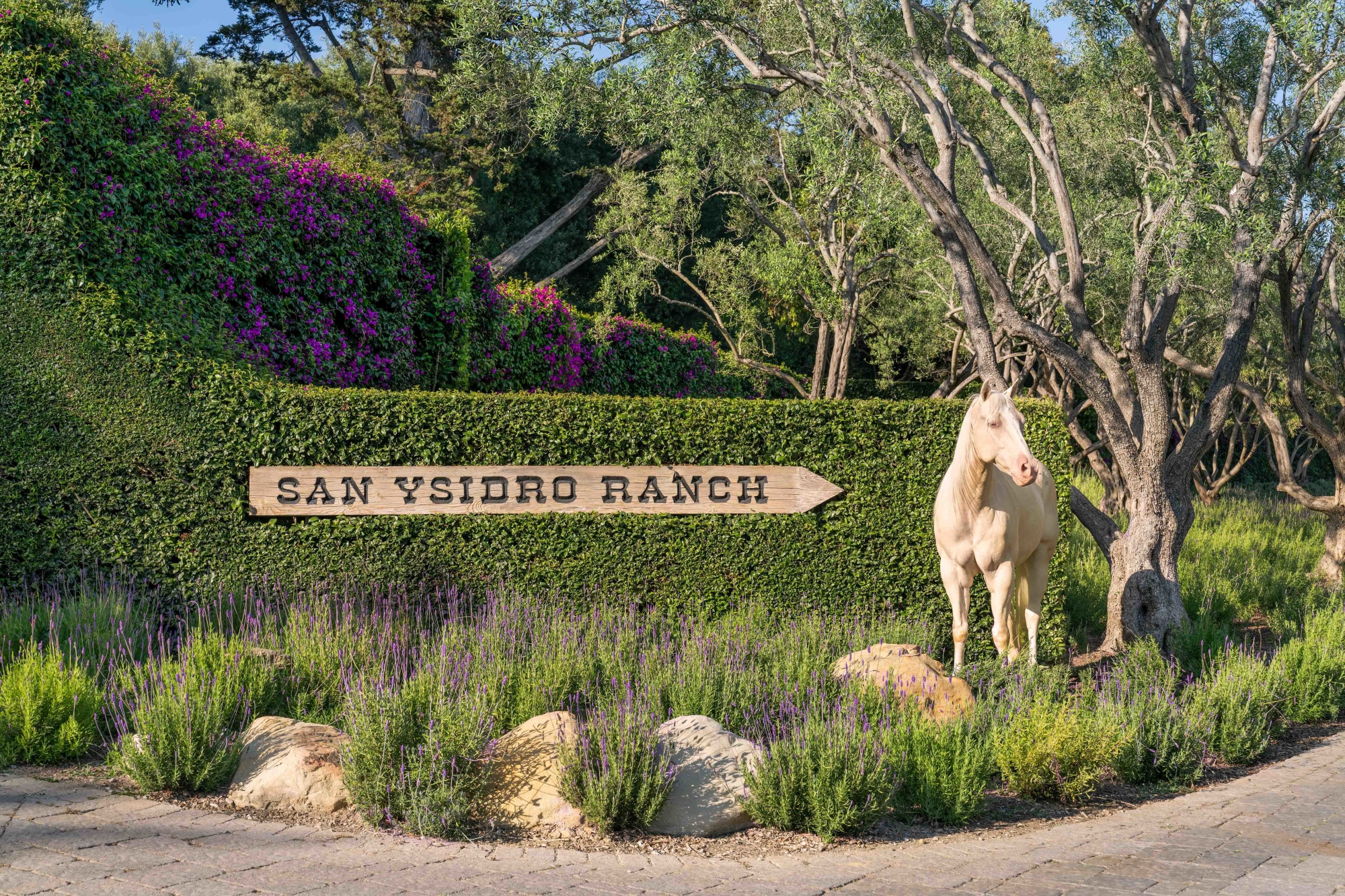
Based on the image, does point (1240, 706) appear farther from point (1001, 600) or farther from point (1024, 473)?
point (1024, 473)

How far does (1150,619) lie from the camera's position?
1116 centimetres

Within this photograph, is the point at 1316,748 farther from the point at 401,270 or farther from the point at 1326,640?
the point at 401,270

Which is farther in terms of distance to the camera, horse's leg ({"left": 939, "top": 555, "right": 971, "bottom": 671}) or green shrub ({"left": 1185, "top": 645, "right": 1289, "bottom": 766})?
horse's leg ({"left": 939, "top": 555, "right": 971, "bottom": 671})

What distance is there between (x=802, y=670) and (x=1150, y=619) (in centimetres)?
531

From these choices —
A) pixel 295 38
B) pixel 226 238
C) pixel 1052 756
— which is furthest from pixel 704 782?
→ pixel 295 38

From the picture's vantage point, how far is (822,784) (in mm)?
5645

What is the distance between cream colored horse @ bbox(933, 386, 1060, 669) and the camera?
7.64m

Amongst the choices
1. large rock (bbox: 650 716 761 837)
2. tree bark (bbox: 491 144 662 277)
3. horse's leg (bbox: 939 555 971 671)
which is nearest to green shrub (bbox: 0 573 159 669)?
large rock (bbox: 650 716 761 837)

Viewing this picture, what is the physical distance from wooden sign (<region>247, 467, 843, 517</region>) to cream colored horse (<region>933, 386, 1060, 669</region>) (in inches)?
73.5

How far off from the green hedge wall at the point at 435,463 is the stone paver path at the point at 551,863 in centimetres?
375

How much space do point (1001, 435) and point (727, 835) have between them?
3.45 metres

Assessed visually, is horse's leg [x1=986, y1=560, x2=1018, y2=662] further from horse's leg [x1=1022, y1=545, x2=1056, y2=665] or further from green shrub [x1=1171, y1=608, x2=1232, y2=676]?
green shrub [x1=1171, y1=608, x2=1232, y2=676]

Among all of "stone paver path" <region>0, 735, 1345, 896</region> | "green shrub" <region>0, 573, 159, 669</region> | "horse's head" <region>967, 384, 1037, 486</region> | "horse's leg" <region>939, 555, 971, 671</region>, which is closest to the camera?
"stone paver path" <region>0, 735, 1345, 896</region>

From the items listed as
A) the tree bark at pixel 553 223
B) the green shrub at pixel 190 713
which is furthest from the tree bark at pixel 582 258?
the green shrub at pixel 190 713
